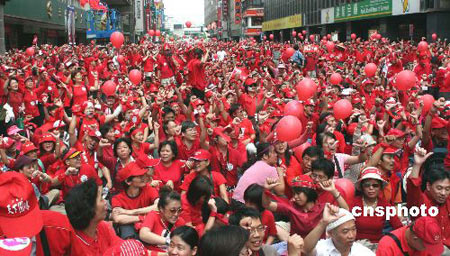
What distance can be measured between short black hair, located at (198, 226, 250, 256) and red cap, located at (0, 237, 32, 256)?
3.08ft

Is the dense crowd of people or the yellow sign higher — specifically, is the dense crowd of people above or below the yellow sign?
below

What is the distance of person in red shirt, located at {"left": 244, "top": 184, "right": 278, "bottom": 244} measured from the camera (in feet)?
14.6

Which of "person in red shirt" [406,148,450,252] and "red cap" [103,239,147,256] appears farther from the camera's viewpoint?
"person in red shirt" [406,148,450,252]

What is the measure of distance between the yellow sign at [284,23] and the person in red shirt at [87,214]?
51.5 m

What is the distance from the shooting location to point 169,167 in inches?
230

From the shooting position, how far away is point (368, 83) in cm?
966

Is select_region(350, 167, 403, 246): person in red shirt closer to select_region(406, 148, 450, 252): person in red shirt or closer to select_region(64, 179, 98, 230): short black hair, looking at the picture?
select_region(406, 148, 450, 252): person in red shirt

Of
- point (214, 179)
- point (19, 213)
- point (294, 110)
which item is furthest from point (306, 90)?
point (19, 213)

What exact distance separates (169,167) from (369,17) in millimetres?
31464

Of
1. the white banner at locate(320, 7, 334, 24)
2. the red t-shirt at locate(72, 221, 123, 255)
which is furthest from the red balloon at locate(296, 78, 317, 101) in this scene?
the white banner at locate(320, 7, 334, 24)

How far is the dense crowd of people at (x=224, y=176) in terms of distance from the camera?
3.47m

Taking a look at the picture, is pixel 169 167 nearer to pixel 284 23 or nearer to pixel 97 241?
pixel 97 241

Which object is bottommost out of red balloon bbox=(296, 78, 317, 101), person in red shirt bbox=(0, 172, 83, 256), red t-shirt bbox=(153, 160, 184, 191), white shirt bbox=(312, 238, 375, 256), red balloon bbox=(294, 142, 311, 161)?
white shirt bbox=(312, 238, 375, 256)

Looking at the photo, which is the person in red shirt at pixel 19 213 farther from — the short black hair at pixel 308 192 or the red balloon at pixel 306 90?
the red balloon at pixel 306 90
